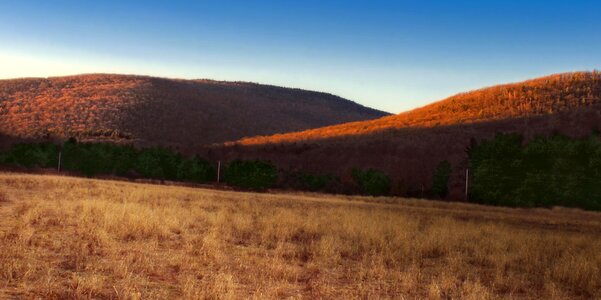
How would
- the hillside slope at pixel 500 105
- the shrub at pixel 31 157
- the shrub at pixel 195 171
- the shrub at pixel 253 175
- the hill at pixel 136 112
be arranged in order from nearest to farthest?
1. the shrub at pixel 253 175
2. the shrub at pixel 195 171
3. the shrub at pixel 31 157
4. the hillside slope at pixel 500 105
5. the hill at pixel 136 112

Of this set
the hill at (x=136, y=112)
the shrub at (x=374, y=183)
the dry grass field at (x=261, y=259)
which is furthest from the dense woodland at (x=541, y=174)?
the hill at (x=136, y=112)

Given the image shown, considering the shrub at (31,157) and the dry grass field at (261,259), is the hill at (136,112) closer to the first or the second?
the shrub at (31,157)

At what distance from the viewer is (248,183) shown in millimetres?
49875

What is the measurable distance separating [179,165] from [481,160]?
3117 cm

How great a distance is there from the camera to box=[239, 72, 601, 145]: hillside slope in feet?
317

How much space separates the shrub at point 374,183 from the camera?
5156 centimetres

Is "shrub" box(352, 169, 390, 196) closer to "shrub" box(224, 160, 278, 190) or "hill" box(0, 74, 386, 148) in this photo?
"shrub" box(224, 160, 278, 190)

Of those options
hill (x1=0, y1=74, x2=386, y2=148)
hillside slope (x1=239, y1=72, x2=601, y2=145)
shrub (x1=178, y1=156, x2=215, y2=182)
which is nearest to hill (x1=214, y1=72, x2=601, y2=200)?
hillside slope (x1=239, y1=72, x2=601, y2=145)

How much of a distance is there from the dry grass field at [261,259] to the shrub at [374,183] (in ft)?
111

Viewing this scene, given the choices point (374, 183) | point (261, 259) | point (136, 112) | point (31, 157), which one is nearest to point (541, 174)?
point (374, 183)

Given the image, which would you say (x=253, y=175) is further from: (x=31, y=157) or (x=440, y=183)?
(x=31, y=157)

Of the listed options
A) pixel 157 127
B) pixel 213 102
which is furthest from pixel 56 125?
pixel 213 102

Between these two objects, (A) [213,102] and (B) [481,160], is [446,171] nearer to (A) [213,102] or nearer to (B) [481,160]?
(B) [481,160]

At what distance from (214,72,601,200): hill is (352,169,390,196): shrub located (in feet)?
3.22
